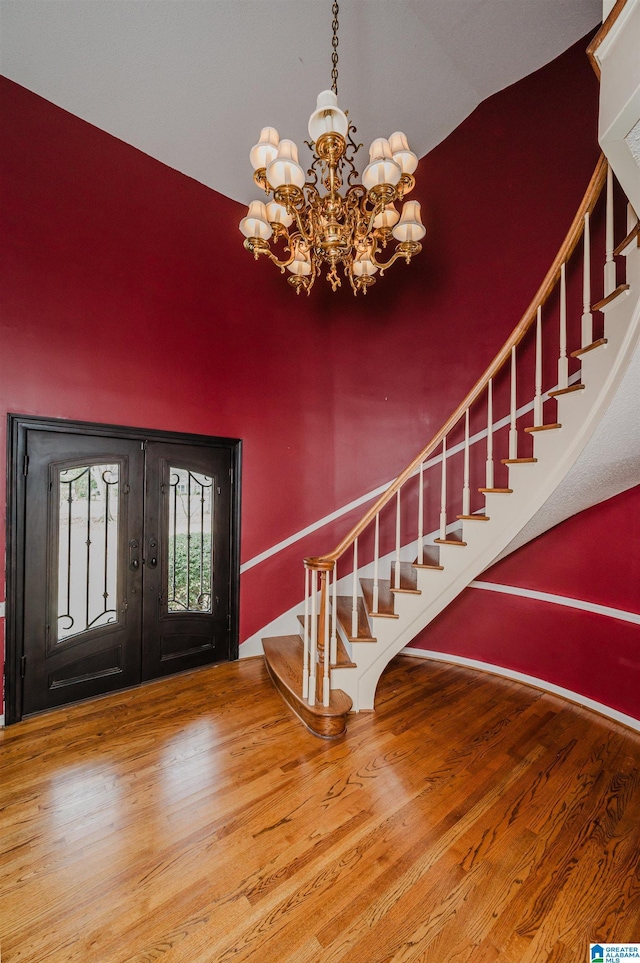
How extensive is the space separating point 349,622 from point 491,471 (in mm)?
1521

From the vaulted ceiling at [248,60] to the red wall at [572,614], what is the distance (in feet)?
11.7

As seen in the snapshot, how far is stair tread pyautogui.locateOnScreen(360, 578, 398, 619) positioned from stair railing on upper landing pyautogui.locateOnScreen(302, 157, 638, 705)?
3 cm

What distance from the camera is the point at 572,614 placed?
3.02 meters

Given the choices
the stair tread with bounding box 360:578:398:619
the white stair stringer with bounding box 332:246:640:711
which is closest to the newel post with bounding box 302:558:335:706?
the white stair stringer with bounding box 332:246:640:711

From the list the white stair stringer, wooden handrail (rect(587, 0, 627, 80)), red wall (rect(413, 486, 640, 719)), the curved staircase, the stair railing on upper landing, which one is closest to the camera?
wooden handrail (rect(587, 0, 627, 80))

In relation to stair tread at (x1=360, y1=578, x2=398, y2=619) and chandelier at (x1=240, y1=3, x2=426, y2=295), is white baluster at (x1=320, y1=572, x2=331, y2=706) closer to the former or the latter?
stair tread at (x1=360, y1=578, x2=398, y2=619)

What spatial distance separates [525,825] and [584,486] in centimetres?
179

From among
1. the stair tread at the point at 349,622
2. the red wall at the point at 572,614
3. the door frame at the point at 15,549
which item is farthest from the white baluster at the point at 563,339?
the door frame at the point at 15,549

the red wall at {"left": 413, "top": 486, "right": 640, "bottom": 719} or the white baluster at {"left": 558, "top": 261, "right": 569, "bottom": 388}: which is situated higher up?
the white baluster at {"left": 558, "top": 261, "right": 569, "bottom": 388}

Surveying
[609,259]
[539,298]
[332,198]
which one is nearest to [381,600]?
[539,298]

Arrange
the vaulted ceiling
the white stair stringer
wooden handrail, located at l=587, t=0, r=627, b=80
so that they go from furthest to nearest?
1. the vaulted ceiling
2. the white stair stringer
3. wooden handrail, located at l=587, t=0, r=627, b=80

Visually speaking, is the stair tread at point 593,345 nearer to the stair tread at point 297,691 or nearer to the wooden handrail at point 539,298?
the wooden handrail at point 539,298

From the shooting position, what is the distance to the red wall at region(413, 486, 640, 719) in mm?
2750

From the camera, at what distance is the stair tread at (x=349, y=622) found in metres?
2.77
